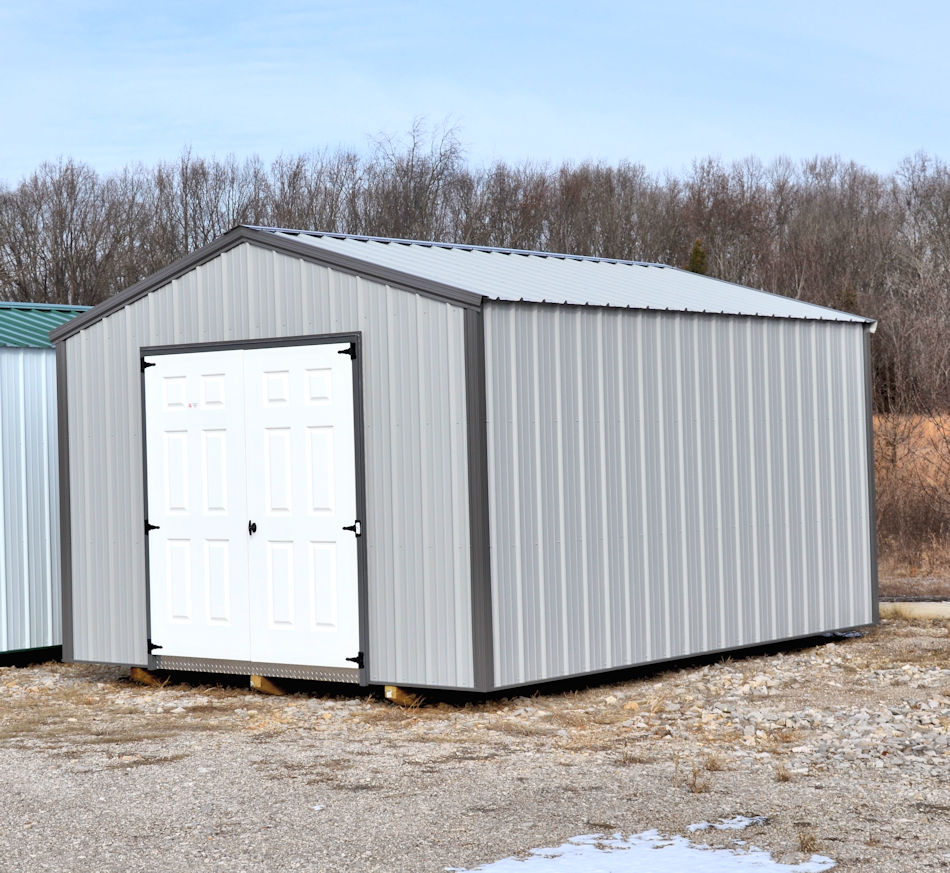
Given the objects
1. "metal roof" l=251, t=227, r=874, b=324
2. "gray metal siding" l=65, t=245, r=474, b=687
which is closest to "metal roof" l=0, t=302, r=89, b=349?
"gray metal siding" l=65, t=245, r=474, b=687

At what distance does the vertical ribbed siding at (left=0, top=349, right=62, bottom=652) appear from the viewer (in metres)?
12.1

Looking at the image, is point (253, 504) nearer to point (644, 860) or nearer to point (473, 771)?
point (473, 771)

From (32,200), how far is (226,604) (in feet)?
98.9

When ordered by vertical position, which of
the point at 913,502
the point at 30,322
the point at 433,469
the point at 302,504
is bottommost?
the point at 913,502

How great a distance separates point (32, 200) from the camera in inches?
1481

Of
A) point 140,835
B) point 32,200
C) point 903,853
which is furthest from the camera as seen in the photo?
point 32,200

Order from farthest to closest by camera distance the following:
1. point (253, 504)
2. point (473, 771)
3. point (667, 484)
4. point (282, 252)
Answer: point (667, 484)
point (253, 504)
point (282, 252)
point (473, 771)

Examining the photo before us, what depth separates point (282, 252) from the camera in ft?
32.0

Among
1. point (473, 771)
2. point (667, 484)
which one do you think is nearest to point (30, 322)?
point (667, 484)

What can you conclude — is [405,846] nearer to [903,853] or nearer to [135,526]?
[903,853]

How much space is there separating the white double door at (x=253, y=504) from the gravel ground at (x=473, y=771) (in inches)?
18.7

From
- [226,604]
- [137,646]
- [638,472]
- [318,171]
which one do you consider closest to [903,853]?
[638,472]

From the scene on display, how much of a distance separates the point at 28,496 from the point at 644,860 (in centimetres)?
808

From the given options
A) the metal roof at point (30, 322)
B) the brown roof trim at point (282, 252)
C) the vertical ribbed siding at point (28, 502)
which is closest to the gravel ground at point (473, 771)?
the vertical ribbed siding at point (28, 502)
